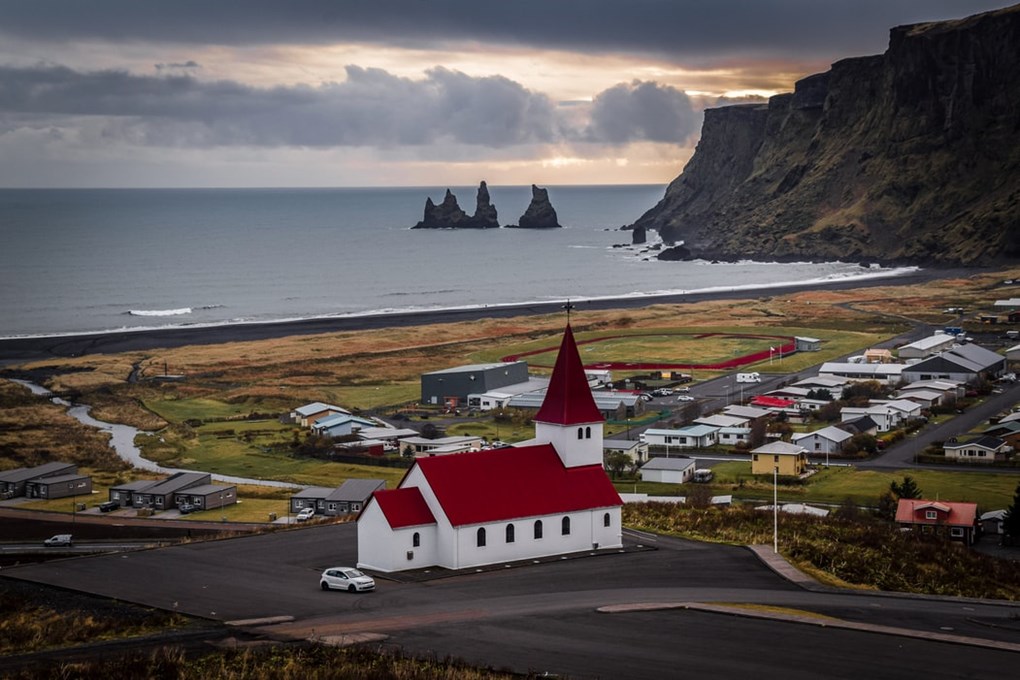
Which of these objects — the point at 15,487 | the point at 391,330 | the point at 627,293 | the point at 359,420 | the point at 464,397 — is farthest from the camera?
the point at 627,293

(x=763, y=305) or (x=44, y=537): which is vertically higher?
(x=763, y=305)

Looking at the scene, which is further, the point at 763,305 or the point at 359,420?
the point at 763,305

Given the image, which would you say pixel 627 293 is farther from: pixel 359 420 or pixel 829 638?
pixel 829 638

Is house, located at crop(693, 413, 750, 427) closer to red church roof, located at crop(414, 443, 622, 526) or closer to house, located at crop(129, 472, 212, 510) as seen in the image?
house, located at crop(129, 472, 212, 510)

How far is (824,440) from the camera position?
6994 cm

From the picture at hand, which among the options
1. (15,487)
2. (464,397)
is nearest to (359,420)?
(464,397)

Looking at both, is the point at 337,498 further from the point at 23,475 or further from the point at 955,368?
the point at 955,368

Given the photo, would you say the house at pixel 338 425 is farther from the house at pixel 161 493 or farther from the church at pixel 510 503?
the church at pixel 510 503

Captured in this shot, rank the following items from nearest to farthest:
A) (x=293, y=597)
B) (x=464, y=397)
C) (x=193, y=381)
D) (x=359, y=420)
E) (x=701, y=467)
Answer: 1. (x=293, y=597)
2. (x=701, y=467)
3. (x=359, y=420)
4. (x=464, y=397)
5. (x=193, y=381)

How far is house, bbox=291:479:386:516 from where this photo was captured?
56031 mm

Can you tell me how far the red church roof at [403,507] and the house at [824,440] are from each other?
34.8 meters

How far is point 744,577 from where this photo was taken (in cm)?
3844

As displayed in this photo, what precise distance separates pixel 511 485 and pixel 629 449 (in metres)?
28.0

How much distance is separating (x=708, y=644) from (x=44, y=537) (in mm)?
32401
